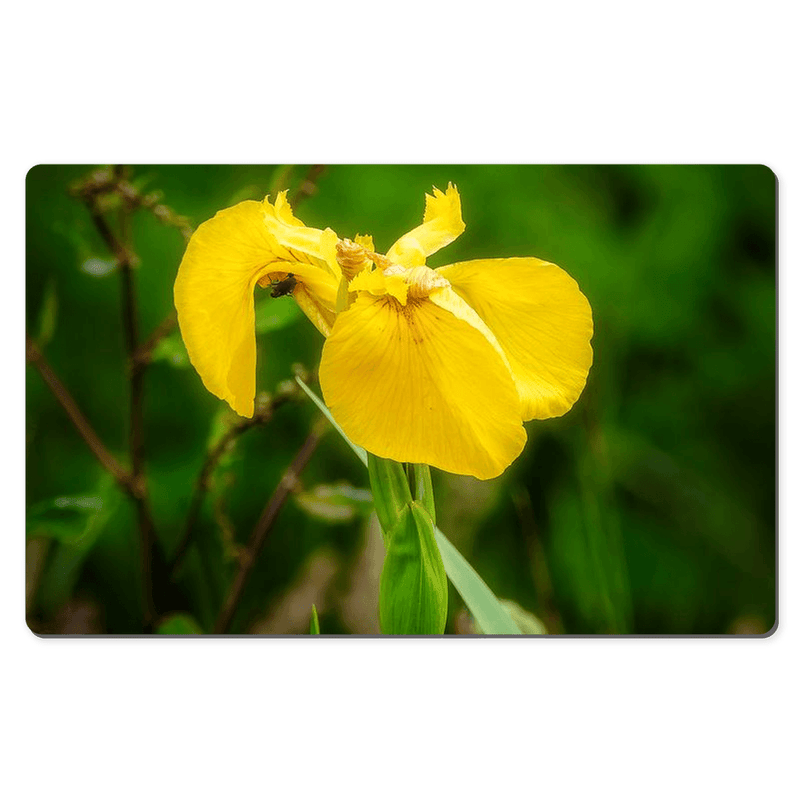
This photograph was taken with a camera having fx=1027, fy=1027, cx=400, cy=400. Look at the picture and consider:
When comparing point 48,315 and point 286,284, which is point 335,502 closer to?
point 286,284

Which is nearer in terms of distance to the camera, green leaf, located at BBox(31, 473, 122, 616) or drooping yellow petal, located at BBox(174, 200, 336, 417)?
drooping yellow petal, located at BBox(174, 200, 336, 417)

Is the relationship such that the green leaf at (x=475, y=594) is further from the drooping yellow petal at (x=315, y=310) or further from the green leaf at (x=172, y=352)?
the green leaf at (x=172, y=352)

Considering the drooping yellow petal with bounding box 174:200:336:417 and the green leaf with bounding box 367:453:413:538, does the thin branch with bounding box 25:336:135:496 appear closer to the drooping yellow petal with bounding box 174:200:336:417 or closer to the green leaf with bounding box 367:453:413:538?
the drooping yellow petal with bounding box 174:200:336:417

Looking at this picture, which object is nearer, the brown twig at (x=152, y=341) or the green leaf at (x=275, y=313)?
the green leaf at (x=275, y=313)

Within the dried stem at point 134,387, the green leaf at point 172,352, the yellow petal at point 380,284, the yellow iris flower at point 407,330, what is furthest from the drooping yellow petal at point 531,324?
the dried stem at point 134,387

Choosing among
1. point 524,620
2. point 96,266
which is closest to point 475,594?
point 524,620

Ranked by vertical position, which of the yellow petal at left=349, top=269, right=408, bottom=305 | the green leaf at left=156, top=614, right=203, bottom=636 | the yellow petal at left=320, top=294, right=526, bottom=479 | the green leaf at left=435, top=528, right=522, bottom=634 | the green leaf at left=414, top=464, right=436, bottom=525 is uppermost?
the yellow petal at left=349, top=269, right=408, bottom=305

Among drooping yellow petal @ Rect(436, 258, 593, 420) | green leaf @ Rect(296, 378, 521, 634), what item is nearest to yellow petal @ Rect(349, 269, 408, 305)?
drooping yellow petal @ Rect(436, 258, 593, 420)

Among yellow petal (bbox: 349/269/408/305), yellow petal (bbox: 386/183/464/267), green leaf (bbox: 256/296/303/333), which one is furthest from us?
green leaf (bbox: 256/296/303/333)
